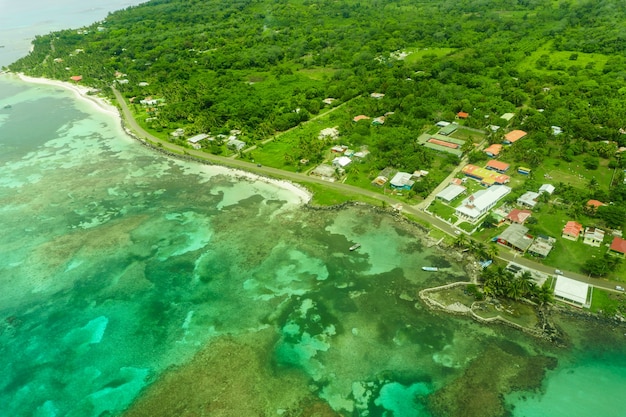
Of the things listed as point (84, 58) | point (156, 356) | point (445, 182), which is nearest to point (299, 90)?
point (445, 182)

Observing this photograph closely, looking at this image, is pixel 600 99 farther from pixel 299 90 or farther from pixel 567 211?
pixel 299 90

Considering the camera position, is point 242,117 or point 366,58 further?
point 366,58

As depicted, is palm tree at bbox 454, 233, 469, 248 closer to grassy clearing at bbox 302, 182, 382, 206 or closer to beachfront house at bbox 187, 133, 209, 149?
grassy clearing at bbox 302, 182, 382, 206

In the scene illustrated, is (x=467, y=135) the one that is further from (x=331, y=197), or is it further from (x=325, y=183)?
(x=331, y=197)

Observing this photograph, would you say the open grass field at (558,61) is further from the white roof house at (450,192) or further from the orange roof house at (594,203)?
the white roof house at (450,192)

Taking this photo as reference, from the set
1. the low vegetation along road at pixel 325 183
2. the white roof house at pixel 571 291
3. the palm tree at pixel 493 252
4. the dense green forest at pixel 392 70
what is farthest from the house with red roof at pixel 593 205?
the palm tree at pixel 493 252

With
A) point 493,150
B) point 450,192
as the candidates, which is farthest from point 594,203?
point 493,150
